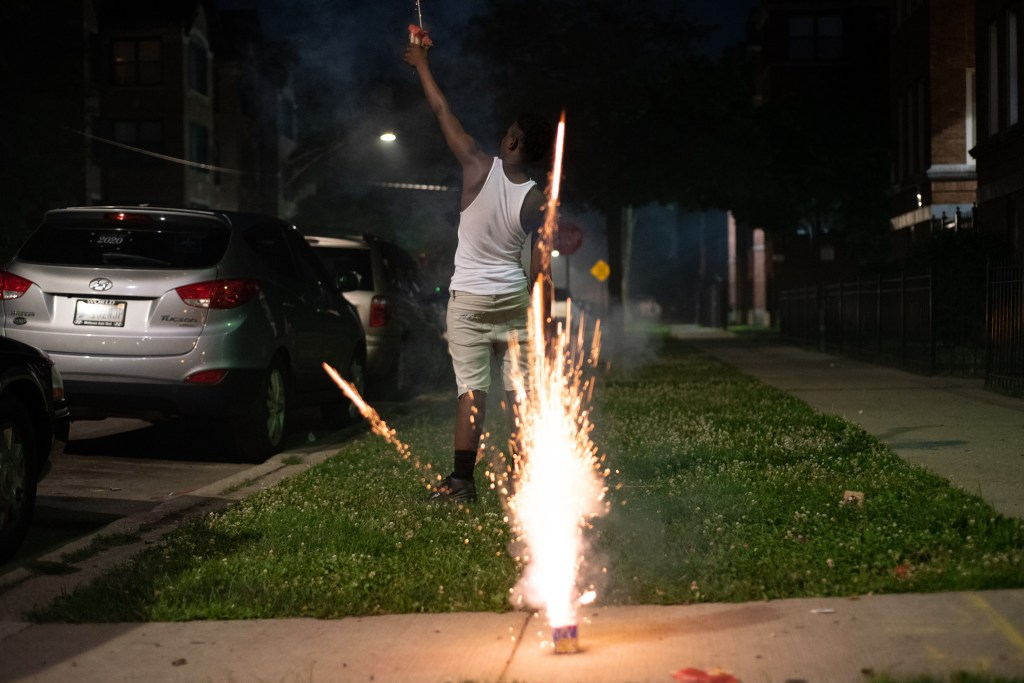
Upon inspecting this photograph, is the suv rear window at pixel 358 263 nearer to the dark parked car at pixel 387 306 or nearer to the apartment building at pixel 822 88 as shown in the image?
the dark parked car at pixel 387 306

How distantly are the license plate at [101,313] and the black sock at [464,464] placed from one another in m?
3.14

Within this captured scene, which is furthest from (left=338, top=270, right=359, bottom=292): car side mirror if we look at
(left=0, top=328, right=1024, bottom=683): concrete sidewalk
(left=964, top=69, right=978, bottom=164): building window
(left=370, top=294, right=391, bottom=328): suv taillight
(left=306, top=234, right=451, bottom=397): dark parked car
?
(left=964, top=69, right=978, bottom=164): building window

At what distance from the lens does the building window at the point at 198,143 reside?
4747cm

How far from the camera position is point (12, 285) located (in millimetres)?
9750

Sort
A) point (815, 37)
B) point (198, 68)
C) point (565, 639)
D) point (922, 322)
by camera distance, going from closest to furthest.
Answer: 1. point (565, 639)
2. point (922, 322)
3. point (198, 68)
4. point (815, 37)

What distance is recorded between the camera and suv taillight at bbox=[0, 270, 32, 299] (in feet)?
31.9

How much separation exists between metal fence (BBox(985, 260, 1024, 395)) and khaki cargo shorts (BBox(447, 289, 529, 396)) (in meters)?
7.94

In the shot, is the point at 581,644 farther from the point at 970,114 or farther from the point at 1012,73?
the point at 970,114

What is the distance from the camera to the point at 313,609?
533 cm

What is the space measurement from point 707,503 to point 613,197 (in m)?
33.2

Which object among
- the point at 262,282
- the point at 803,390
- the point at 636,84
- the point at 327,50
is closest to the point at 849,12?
the point at 636,84

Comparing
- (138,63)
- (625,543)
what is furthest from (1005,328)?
(138,63)

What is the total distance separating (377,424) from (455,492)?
205 inches

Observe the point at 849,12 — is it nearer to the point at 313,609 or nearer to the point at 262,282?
the point at 262,282
